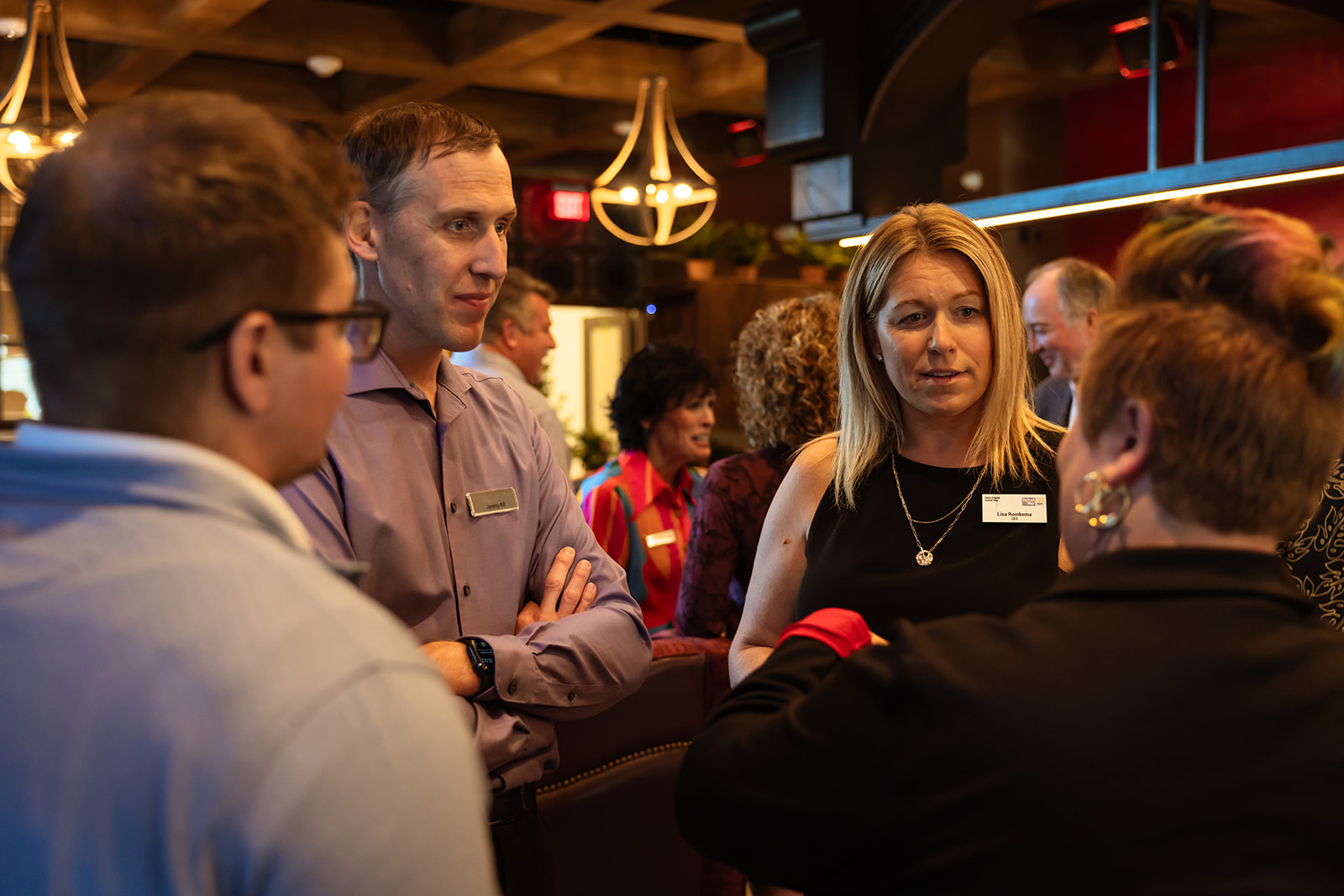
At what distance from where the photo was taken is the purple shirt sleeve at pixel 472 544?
5.29 ft

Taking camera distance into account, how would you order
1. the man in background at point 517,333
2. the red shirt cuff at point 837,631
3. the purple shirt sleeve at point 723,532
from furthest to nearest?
the man in background at point 517,333 → the purple shirt sleeve at point 723,532 → the red shirt cuff at point 837,631

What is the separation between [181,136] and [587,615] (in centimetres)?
111

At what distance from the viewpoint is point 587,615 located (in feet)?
5.74

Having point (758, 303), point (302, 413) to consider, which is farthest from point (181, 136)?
point (758, 303)

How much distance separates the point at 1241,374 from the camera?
952 millimetres

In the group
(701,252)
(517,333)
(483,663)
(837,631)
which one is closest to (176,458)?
(837,631)

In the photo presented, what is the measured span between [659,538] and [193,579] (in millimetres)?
3063

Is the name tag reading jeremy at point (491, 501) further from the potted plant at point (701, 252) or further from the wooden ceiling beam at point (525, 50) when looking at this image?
the potted plant at point (701, 252)

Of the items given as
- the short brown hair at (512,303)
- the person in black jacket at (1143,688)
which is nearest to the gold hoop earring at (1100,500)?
the person in black jacket at (1143,688)

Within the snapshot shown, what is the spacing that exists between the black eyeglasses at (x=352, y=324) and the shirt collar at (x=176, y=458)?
74mm

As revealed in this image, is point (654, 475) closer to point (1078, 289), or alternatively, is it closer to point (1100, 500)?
point (1078, 289)

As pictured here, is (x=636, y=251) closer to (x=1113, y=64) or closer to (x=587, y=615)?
(x=1113, y=64)

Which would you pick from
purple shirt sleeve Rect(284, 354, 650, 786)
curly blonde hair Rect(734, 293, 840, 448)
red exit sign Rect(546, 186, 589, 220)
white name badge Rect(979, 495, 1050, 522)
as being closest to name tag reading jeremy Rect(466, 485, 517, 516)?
purple shirt sleeve Rect(284, 354, 650, 786)

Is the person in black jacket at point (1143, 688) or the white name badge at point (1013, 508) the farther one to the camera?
the white name badge at point (1013, 508)
